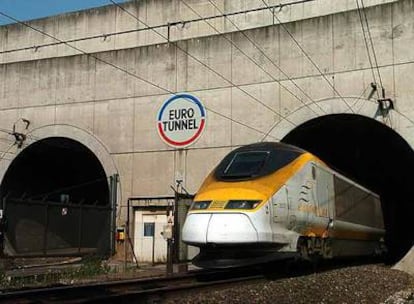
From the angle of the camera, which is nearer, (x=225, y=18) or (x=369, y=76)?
(x=369, y=76)

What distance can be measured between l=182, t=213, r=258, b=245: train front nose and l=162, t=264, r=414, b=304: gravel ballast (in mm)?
989

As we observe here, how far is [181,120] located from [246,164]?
10.8m

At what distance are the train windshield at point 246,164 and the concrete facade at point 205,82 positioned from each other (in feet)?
28.0

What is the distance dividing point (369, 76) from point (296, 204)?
30.8 feet

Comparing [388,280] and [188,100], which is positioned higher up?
[188,100]

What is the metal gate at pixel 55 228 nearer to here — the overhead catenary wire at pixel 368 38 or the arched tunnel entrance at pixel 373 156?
the arched tunnel entrance at pixel 373 156

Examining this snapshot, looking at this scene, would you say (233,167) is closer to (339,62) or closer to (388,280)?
(388,280)

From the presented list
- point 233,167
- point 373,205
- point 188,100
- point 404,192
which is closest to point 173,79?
point 188,100

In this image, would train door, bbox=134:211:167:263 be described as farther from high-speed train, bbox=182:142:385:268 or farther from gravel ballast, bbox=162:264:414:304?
gravel ballast, bbox=162:264:414:304

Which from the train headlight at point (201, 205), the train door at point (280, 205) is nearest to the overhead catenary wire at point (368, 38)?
the train door at point (280, 205)

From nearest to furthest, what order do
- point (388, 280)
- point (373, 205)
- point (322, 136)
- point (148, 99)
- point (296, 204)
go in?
point (296, 204) < point (388, 280) < point (373, 205) < point (148, 99) < point (322, 136)

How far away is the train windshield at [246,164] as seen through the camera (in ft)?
47.8

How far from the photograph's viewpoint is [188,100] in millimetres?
25359

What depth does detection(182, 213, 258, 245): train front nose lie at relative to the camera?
507 inches
